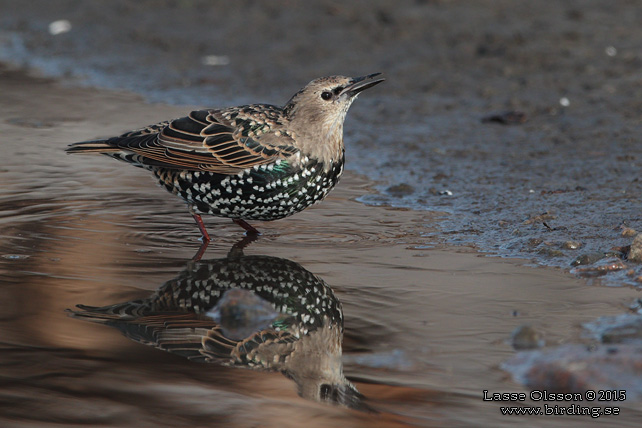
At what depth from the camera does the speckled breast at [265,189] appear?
18.8 feet

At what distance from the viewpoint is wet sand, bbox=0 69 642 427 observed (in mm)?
3582

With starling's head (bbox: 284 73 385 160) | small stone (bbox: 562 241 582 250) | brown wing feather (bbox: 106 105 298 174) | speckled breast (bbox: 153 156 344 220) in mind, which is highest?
starling's head (bbox: 284 73 385 160)

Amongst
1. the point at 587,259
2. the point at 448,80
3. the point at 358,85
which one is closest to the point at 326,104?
the point at 358,85

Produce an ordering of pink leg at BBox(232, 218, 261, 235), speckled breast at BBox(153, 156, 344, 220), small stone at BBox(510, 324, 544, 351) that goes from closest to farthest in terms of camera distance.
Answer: small stone at BBox(510, 324, 544, 351)
speckled breast at BBox(153, 156, 344, 220)
pink leg at BBox(232, 218, 261, 235)

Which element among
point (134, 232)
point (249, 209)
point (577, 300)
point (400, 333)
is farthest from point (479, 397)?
point (134, 232)

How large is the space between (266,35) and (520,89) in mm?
3477

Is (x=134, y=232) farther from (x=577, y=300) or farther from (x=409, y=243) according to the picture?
(x=577, y=300)

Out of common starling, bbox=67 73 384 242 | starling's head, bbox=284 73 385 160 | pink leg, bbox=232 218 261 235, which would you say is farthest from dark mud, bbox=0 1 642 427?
starling's head, bbox=284 73 385 160

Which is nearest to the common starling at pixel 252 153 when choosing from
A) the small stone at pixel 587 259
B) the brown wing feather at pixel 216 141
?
the brown wing feather at pixel 216 141

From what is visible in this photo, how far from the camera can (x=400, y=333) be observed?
4.24m

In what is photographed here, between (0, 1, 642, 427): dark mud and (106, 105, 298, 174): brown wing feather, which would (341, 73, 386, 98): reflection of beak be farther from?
(0, 1, 642, 427): dark mud

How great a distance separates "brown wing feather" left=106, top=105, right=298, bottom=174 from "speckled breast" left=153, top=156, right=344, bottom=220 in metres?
0.07

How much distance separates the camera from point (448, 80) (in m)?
9.45

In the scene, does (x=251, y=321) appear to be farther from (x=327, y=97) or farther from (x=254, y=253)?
(x=327, y=97)
